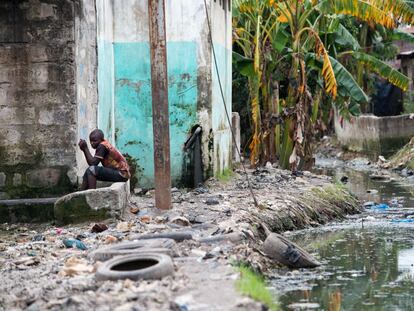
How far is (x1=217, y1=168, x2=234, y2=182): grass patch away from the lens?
44.4 ft

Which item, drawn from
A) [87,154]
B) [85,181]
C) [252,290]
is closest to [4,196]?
[85,181]

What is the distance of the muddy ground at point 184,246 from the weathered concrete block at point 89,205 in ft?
0.52

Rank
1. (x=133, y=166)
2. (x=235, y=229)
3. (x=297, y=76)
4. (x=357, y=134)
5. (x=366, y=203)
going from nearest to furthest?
1. (x=235, y=229)
2. (x=133, y=166)
3. (x=366, y=203)
4. (x=297, y=76)
5. (x=357, y=134)

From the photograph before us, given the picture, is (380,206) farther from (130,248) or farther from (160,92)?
(130,248)

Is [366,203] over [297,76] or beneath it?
beneath

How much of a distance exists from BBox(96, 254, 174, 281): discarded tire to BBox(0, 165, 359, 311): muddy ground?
0.28ft

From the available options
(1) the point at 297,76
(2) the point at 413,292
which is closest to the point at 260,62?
(1) the point at 297,76

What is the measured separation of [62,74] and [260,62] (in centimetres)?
783

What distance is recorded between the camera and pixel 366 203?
14.0 meters

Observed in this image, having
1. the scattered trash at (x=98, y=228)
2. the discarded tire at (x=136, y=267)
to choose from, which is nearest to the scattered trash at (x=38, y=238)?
the scattered trash at (x=98, y=228)

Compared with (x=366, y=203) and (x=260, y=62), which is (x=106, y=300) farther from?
(x=260, y=62)

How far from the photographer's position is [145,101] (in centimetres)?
1270

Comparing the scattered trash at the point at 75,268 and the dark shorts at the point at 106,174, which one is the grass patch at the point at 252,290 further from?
the dark shorts at the point at 106,174

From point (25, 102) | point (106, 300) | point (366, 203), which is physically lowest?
point (366, 203)
